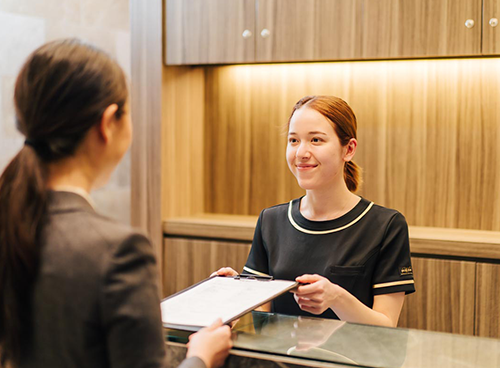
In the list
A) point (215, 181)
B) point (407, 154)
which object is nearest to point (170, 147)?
point (215, 181)

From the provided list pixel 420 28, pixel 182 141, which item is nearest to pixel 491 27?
pixel 420 28

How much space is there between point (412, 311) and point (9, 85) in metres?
2.53

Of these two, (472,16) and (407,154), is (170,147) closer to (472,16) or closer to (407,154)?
(407,154)

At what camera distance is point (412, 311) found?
2.79 metres

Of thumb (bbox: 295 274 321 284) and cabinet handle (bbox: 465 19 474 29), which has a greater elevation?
cabinet handle (bbox: 465 19 474 29)

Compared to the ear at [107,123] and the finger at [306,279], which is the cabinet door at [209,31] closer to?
the finger at [306,279]

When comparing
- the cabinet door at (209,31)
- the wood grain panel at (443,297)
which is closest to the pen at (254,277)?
the wood grain panel at (443,297)

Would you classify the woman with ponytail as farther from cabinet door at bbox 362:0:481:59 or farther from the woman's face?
cabinet door at bbox 362:0:481:59

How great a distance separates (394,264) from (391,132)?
1.55 m

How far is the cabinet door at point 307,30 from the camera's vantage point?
9.45 feet

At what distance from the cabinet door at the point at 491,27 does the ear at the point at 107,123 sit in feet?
7.24

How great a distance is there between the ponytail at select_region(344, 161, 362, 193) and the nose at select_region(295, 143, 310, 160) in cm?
24

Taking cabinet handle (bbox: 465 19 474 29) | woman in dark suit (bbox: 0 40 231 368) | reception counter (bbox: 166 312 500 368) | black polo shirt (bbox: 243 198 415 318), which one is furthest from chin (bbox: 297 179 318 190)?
cabinet handle (bbox: 465 19 474 29)

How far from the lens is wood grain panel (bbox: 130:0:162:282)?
10.5ft
